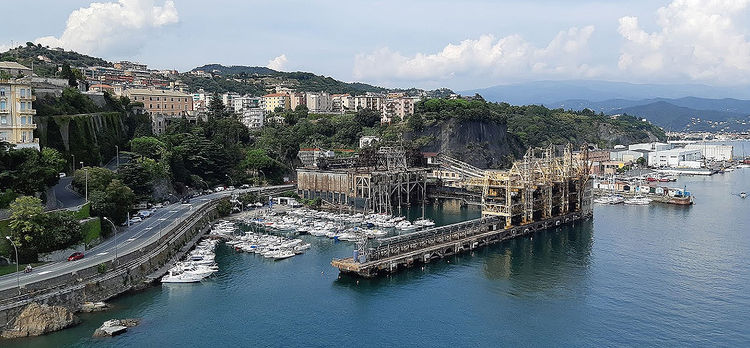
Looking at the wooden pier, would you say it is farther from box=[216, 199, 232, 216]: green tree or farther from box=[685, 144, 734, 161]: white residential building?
box=[685, 144, 734, 161]: white residential building

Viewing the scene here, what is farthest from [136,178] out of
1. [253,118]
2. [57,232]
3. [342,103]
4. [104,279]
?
[342,103]

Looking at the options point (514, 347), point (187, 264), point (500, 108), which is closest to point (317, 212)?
point (187, 264)

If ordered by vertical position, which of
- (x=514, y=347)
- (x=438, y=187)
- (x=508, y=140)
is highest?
(x=508, y=140)

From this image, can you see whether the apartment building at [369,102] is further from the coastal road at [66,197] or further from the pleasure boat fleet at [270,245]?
the coastal road at [66,197]

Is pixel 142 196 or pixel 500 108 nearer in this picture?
pixel 142 196

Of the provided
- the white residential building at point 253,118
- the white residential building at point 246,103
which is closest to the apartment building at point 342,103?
the white residential building at point 246,103

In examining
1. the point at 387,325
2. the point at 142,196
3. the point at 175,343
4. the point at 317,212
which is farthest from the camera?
the point at 317,212

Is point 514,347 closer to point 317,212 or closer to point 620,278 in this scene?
point 620,278
